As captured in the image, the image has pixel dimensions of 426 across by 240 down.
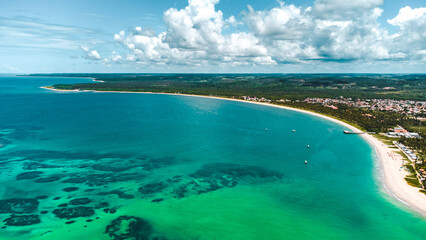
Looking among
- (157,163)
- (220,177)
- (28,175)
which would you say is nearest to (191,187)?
(220,177)

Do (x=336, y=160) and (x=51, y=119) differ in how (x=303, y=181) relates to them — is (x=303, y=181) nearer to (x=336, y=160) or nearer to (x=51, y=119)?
(x=336, y=160)


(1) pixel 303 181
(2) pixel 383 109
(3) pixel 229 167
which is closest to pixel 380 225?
(1) pixel 303 181

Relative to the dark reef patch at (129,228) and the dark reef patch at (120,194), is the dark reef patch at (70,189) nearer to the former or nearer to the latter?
the dark reef patch at (120,194)

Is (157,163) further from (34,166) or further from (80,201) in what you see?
(34,166)

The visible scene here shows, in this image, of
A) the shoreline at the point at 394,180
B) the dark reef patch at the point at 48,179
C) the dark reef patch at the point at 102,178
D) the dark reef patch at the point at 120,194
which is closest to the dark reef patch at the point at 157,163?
the dark reef patch at the point at 102,178

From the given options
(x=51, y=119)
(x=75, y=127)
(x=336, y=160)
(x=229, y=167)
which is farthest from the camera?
(x=51, y=119)

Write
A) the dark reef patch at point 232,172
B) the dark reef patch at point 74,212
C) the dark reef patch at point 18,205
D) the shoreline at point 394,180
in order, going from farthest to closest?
1. the dark reef patch at point 232,172
2. the shoreline at point 394,180
3. the dark reef patch at point 18,205
4. the dark reef patch at point 74,212
